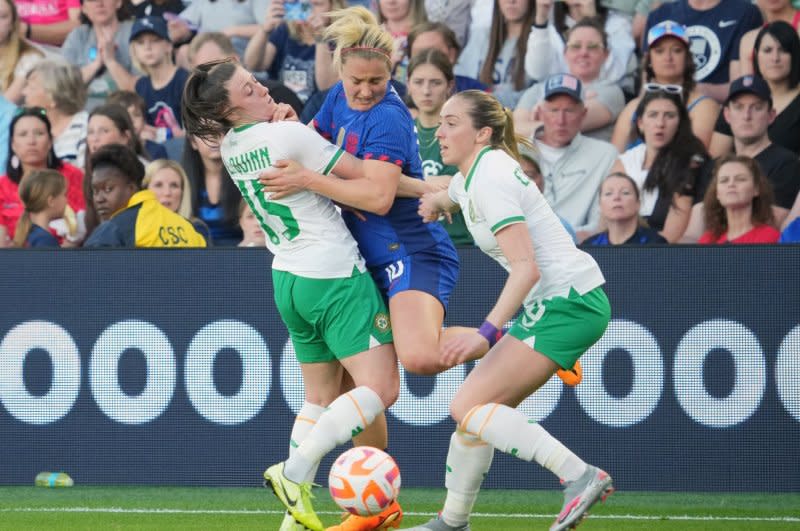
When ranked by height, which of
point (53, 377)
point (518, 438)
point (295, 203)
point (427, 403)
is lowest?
point (53, 377)

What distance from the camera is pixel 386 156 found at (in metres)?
6.00

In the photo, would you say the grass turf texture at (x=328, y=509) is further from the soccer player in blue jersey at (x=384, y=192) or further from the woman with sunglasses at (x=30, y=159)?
the woman with sunglasses at (x=30, y=159)

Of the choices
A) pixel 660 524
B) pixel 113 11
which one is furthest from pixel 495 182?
pixel 113 11

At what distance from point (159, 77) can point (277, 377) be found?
4087 mm

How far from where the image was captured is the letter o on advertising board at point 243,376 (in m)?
8.26

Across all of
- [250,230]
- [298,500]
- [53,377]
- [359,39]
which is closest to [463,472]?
[298,500]

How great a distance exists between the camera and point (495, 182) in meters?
5.52

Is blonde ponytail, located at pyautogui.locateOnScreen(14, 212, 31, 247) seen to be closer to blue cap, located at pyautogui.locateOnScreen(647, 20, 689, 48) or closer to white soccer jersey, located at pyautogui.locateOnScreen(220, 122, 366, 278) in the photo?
white soccer jersey, located at pyautogui.locateOnScreen(220, 122, 366, 278)

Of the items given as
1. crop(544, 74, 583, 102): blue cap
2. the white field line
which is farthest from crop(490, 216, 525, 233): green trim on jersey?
crop(544, 74, 583, 102): blue cap

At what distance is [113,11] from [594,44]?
455 centimetres

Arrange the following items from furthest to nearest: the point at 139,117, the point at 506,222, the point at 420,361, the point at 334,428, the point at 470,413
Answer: the point at 139,117
the point at 420,361
the point at 334,428
the point at 470,413
the point at 506,222

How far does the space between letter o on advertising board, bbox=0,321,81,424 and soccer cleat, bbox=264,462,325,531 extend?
3082 mm

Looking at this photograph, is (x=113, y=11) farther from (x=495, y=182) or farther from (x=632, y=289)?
(x=495, y=182)

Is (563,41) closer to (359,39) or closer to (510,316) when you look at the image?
(359,39)
